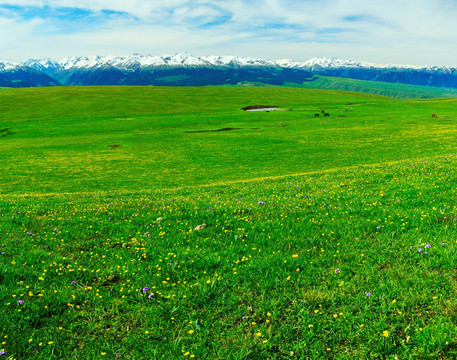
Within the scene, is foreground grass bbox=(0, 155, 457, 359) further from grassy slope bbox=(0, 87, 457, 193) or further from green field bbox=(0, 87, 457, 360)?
grassy slope bbox=(0, 87, 457, 193)

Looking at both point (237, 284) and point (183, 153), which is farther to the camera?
point (183, 153)

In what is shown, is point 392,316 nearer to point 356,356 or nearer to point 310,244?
point 356,356

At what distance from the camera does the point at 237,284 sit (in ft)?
23.8

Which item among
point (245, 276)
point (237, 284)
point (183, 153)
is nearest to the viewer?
point (237, 284)

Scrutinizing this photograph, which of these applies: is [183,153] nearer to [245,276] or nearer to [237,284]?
[245,276]

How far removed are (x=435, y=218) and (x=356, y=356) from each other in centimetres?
659

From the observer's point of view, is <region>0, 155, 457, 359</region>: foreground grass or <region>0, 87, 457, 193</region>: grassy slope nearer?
<region>0, 155, 457, 359</region>: foreground grass

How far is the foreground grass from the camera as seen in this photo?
555 cm

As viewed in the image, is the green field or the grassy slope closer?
the green field

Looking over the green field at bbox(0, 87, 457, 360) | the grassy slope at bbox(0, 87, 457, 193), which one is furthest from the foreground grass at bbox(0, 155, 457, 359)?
the grassy slope at bbox(0, 87, 457, 193)

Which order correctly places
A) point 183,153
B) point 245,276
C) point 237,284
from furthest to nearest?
point 183,153 → point 245,276 → point 237,284

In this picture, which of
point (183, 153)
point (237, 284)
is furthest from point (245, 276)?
point (183, 153)

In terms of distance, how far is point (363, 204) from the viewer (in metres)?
12.0

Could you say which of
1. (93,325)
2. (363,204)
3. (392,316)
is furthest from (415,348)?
(363,204)
